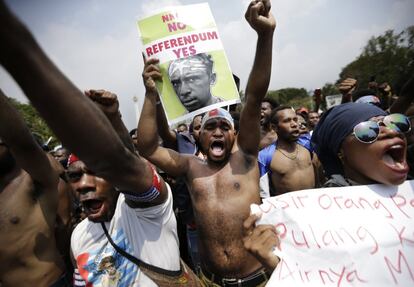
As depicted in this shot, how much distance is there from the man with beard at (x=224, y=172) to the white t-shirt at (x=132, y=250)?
0.80 metres

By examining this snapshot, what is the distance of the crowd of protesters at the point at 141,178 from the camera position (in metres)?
0.79

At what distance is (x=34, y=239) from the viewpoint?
227 cm

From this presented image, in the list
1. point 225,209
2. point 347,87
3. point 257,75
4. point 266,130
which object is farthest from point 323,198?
point 266,130

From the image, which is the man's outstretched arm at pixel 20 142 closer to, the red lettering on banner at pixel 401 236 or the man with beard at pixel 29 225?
the man with beard at pixel 29 225

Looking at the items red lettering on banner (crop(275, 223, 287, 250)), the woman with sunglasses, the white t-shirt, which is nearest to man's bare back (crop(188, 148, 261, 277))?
the white t-shirt

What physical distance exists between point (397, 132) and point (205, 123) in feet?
5.53

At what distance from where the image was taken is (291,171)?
3.98 metres

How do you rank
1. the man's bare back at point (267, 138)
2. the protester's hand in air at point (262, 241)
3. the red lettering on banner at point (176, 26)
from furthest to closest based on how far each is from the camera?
1. the man's bare back at point (267, 138)
2. the red lettering on banner at point (176, 26)
3. the protester's hand in air at point (262, 241)

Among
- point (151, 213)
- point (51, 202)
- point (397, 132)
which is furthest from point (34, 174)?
point (397, 132)

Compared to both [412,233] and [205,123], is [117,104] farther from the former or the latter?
[412,233]

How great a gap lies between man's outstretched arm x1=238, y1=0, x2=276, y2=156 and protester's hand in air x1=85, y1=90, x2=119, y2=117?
3.63ft

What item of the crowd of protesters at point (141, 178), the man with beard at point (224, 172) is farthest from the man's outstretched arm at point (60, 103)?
the man with beard at point (224, 172)

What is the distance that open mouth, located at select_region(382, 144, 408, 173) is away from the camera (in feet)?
4.81

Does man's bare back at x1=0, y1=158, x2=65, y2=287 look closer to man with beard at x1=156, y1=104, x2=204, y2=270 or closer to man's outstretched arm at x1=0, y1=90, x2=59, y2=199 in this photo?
man's outstretched arm at x1=0, y1=90, x2=59, y2=199
